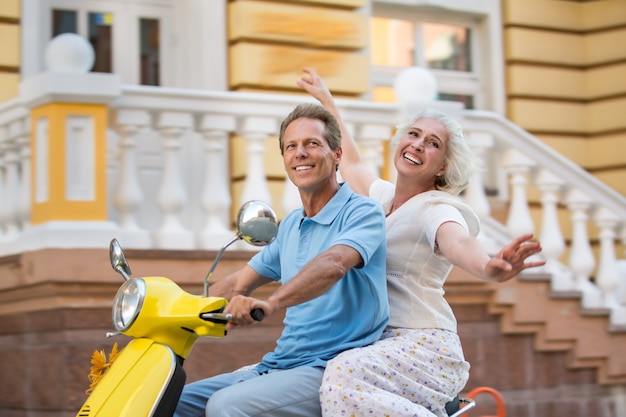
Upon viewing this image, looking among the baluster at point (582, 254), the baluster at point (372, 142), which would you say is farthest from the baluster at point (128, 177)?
the baluster at point (582, 254)

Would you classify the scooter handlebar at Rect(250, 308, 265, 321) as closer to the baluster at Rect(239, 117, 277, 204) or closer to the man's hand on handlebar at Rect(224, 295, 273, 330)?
the man's hand on handlebar at Rect(224, 295, 273, 330)

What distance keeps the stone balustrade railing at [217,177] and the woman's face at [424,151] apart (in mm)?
2374

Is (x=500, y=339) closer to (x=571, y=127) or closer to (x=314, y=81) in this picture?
(x=314, y=81)

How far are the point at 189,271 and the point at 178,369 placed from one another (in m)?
2.64

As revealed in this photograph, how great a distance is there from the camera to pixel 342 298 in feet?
8.79

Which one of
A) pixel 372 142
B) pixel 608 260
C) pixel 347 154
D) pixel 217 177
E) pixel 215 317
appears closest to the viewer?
pixel 215 317

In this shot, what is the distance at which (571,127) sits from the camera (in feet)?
28.8

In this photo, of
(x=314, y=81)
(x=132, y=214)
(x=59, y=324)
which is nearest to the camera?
(x=314, y=81)

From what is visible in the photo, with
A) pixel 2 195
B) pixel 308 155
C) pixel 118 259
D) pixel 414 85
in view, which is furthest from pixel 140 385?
pixel 414 85

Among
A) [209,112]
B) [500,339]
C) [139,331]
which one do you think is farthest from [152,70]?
[139,331]

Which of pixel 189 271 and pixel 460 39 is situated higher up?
pixel 460 39

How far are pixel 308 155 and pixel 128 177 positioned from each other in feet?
8.66

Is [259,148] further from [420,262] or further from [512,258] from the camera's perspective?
[512,258]

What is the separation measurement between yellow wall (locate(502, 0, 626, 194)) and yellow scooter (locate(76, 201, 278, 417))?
6297 mm
